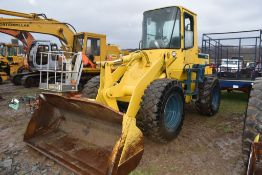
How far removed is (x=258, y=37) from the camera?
825cm

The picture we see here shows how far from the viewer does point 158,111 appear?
4652mm

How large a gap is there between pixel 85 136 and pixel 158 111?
134cm

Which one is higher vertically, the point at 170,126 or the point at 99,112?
the point at 99,112

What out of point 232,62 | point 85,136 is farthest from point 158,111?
point 232,62

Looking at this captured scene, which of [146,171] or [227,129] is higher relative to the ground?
[227,129]

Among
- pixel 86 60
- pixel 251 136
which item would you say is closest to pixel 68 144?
pixel 251 136

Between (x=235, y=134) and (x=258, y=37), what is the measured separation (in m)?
3.81

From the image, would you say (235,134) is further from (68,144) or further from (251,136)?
(68,144)

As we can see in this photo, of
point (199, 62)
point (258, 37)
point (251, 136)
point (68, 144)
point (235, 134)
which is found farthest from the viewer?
point (258, 37)

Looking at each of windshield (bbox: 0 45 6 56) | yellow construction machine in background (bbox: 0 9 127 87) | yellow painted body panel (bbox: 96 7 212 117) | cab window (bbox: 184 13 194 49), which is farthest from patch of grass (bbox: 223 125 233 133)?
windshield (bbox: 0 45 6 56)

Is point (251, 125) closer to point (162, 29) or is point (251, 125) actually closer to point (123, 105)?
point (123, 105)

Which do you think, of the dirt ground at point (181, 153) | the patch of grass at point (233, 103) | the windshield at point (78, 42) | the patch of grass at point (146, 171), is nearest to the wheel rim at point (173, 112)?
the dirt ground at point (181, 153)

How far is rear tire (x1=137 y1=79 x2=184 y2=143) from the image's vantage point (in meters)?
4.65

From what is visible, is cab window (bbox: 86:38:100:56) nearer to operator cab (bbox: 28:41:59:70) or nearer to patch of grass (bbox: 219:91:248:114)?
operator cab (bbox: 28:41:59:70)
